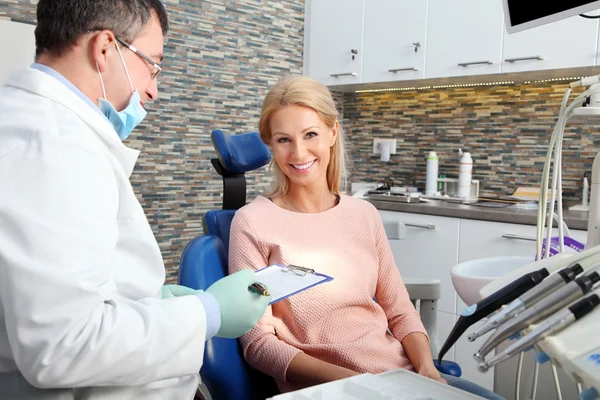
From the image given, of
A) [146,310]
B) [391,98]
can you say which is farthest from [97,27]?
[391,98]

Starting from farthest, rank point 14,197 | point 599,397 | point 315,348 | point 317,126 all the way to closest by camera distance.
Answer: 1. point 317,126
2. point 315,348
3. point 14,197
4. point 599,397

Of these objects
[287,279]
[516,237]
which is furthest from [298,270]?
[516,237]

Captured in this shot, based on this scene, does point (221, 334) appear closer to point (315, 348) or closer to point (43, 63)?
point (315, 348)

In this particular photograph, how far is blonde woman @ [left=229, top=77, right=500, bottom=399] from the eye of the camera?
55.4 inches

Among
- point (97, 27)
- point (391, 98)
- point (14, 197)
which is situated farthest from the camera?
point (391, 98)

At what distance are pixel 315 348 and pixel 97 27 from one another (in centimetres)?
86

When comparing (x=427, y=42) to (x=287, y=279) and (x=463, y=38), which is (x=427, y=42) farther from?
(x=287, y=279)

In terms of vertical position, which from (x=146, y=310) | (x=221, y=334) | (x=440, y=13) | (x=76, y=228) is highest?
(x=440, y=13)

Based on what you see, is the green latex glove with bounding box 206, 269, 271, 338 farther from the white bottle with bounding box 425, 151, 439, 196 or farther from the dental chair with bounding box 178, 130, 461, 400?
the white bottle with bounding box 425, 151, 439, 196

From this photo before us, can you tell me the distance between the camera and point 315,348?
4.64 feet

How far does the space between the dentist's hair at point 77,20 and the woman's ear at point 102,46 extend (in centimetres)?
2

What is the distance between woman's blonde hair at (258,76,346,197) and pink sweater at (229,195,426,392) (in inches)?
3.9

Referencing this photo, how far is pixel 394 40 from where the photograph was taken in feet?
10.3

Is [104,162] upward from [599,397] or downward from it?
upward
